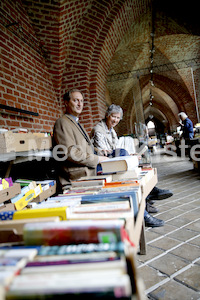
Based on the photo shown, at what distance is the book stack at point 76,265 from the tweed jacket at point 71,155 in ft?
4.28

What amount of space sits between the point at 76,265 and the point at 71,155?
1.45 metres

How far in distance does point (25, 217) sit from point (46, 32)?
395cm

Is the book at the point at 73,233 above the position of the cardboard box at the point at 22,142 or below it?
below

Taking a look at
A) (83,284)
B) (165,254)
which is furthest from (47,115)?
(83,284)

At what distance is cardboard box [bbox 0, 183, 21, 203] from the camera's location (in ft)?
5.49

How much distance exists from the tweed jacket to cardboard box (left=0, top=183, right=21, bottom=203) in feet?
1.39

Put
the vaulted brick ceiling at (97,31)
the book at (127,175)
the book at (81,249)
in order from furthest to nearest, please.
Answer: the vaulted brick ceiling at (97,31)
the book at (127,175)
the book at (81,249)

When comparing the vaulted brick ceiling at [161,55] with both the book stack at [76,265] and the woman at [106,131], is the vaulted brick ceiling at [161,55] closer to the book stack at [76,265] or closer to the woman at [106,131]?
the woman at [106,131]

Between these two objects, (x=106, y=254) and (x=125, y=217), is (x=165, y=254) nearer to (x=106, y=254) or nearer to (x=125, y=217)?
(x=125, y=217)

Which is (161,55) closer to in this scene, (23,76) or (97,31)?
(97,31)

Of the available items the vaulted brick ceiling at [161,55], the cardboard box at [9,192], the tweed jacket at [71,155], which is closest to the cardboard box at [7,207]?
the cardboard box at [9,192]

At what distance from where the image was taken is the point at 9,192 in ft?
5.78

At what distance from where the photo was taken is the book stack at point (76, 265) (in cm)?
44

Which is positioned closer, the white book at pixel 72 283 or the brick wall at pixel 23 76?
the white book at pixel 72 283
